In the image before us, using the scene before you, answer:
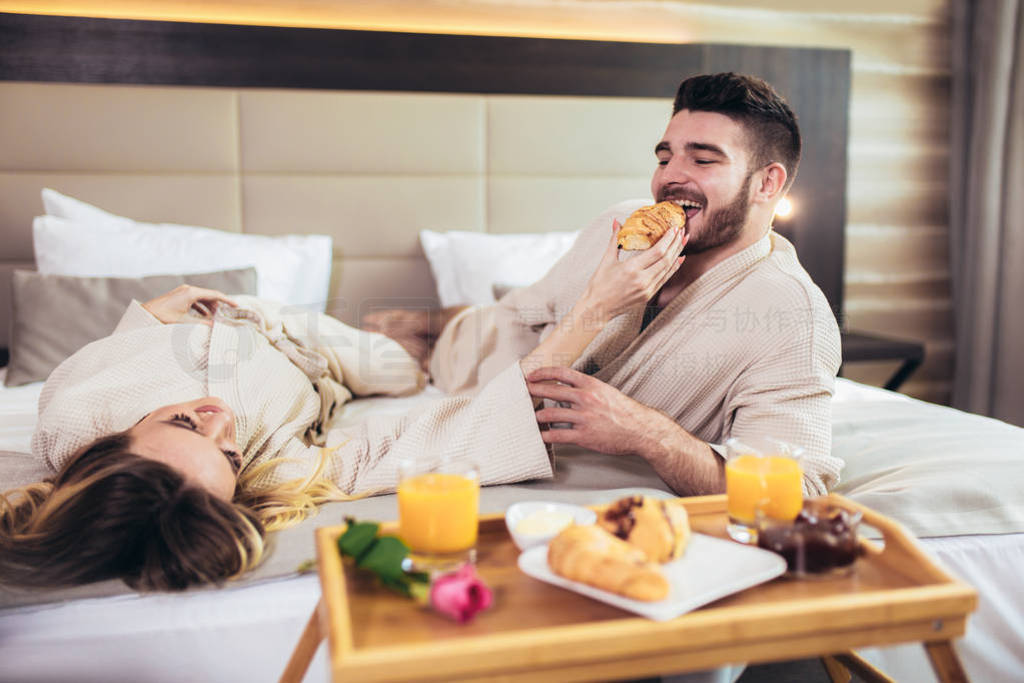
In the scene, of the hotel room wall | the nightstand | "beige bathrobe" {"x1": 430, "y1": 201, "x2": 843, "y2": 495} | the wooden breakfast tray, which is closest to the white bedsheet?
the wooden breakfast tray

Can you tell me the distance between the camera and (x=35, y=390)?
2.06 m

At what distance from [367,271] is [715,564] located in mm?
2025

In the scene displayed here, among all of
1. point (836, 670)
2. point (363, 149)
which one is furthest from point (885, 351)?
point (363, 149)

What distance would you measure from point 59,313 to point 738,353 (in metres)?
1.72

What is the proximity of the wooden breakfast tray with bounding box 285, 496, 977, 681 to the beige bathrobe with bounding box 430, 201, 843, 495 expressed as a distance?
451 millimetres

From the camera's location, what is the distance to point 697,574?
3.04 feet

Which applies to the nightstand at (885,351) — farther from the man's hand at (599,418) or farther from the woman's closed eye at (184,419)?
the woman's closed eye at (184,419)

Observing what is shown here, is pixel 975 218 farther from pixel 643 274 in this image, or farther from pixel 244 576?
pixel 244 576

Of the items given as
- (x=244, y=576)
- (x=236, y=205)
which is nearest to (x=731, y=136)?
(x=244, y=576)

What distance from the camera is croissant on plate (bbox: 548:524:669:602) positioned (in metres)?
0.84

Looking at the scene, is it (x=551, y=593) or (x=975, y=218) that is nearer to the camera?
(x=551, y=593)

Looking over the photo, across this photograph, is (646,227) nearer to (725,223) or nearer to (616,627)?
(725,223)

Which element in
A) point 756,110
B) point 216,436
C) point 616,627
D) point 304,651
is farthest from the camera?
point 756,110

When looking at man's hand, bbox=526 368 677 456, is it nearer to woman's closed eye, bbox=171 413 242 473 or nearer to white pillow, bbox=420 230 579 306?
woman's closed eye, bbox=171 413 242 473
